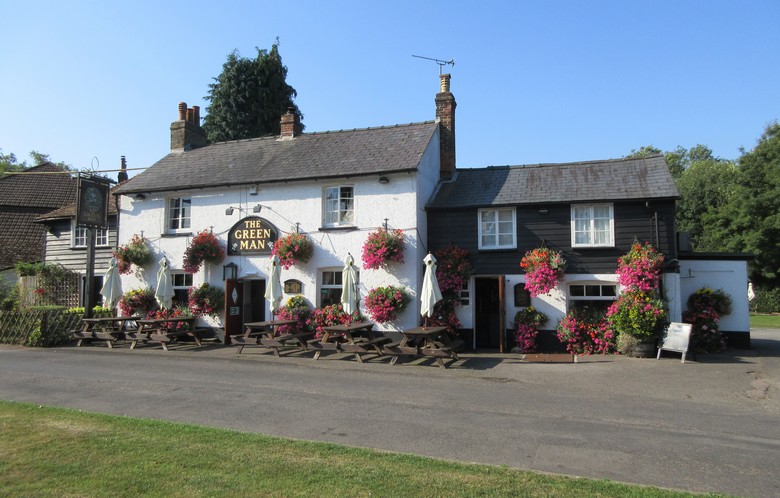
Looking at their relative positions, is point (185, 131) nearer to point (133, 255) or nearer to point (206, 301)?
point (133, 255)

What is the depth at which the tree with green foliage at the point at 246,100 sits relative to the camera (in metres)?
34.5

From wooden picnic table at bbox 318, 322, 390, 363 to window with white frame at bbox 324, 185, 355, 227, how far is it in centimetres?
375

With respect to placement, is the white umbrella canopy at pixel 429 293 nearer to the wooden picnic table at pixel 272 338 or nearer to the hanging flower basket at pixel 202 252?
the wooden picnic table at pixel 272 338

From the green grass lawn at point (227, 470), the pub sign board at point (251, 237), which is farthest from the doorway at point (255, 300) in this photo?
the green grass lawn at point (227, 470)

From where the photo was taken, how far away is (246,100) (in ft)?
114

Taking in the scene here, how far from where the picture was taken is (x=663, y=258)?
14.6 m

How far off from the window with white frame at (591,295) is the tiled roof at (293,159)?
20.4ft

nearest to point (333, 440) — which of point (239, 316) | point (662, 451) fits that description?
point (662, 451)

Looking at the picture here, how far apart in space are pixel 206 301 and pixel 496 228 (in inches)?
390

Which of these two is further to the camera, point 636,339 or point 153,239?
point 153,239

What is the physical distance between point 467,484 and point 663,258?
39.7 feet

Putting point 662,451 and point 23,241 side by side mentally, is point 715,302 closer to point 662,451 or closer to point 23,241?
point 662,451

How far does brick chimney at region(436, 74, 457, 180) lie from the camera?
18859 mm

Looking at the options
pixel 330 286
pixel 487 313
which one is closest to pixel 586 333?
pixel 487 313
